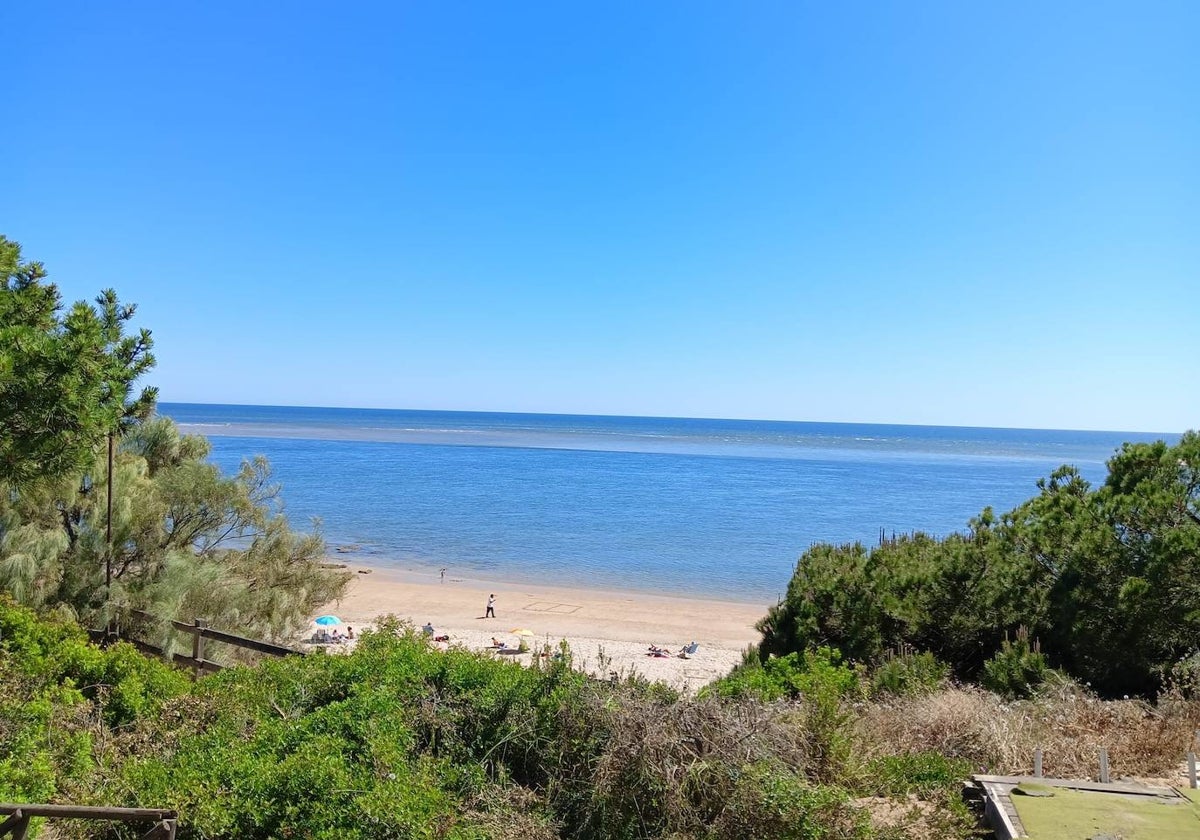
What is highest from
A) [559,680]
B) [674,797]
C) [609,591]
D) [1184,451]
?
[1184,451]

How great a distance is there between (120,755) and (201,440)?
9.00 metres

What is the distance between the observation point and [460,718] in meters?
6.38

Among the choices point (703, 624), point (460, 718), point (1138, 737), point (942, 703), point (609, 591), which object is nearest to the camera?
point (460, 718)

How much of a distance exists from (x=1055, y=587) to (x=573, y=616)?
15.7m

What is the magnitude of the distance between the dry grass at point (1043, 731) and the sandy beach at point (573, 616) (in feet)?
29.9

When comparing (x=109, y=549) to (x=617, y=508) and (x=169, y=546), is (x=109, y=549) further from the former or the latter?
(x=617, y=508)

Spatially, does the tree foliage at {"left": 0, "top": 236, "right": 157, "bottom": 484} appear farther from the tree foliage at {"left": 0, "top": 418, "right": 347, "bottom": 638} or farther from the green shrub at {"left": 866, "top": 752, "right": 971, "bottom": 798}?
the green shrub at {"left": 866, "top": 752, "right": 971, "bottom": 798}

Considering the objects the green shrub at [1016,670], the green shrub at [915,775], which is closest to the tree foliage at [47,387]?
the green shrub at [915,775]

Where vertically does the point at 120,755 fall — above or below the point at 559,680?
below

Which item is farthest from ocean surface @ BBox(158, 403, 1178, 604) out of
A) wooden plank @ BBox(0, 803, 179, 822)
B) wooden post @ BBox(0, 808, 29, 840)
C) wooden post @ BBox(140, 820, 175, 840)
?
wooden post @ BBox(0, 808, 29, 840)

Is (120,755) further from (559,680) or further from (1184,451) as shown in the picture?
(1184,451)

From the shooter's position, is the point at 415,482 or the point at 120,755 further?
the point at 415,482

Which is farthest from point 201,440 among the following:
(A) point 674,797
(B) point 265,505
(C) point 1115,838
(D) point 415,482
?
(D) point 415,482

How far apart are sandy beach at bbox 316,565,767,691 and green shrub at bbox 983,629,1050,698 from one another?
25.0ft
